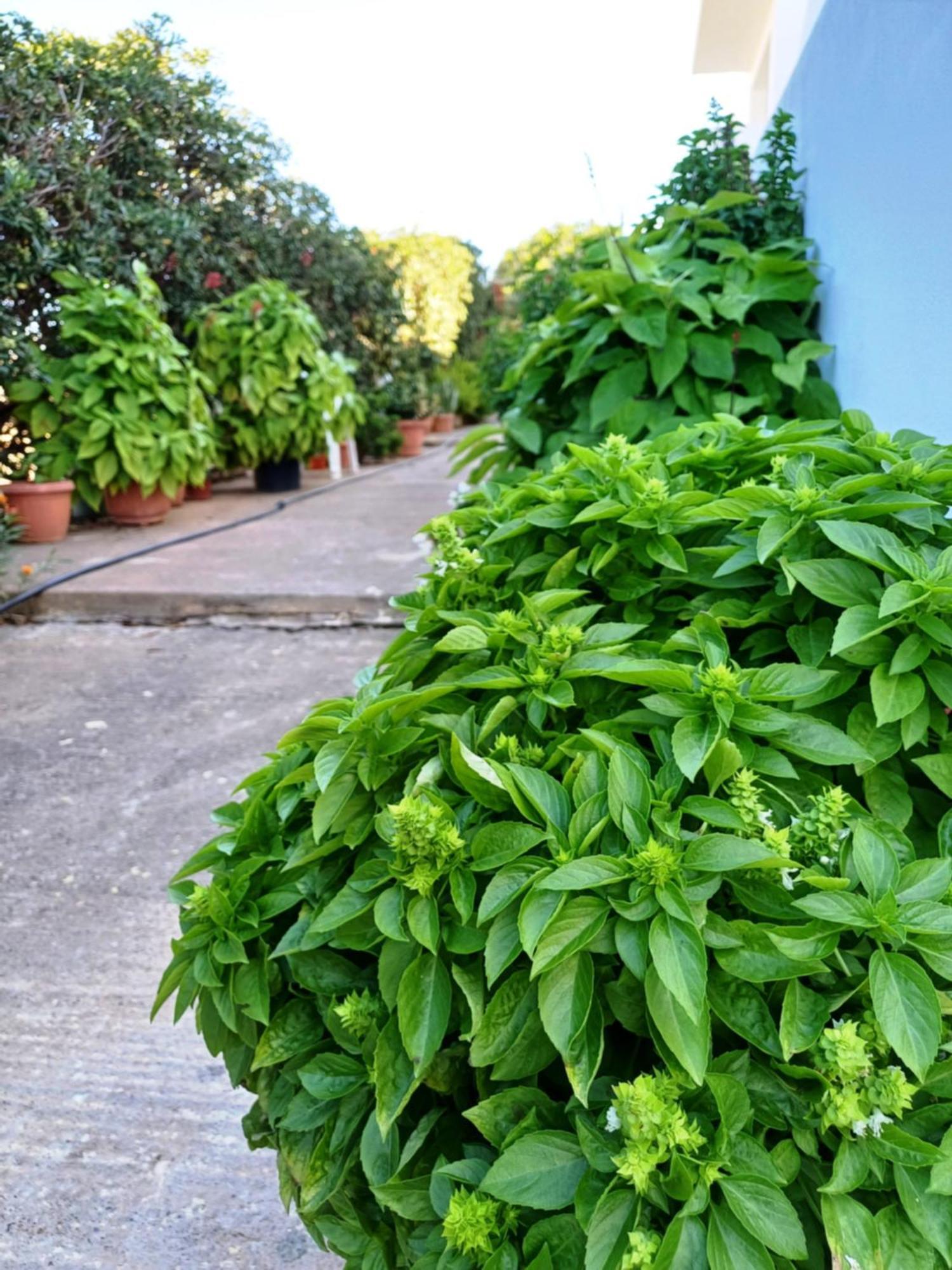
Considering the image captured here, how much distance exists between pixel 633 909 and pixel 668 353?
223 cm

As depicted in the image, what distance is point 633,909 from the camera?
845 millimetres

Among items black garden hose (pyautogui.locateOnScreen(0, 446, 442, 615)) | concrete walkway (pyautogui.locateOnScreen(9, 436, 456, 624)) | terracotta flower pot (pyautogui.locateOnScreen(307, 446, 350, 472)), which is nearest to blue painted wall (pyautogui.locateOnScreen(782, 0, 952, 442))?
concrete walkway (pyautogui.locateOnScreen(9, 436, 456, 624))

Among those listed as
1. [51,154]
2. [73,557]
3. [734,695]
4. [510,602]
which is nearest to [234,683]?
[73,557]

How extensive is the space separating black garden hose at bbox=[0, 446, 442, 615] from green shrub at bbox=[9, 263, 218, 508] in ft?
1.32

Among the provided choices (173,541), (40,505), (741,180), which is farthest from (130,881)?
(40,505)

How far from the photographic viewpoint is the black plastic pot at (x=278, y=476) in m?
8.66

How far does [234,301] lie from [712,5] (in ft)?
13.3

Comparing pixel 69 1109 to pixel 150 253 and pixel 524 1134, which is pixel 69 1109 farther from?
pixel 150 253

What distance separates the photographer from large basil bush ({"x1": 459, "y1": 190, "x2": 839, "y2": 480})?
9.15 feet

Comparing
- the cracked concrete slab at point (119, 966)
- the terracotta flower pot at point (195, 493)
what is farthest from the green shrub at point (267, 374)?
the cracked concrete slab at point (119, 966)

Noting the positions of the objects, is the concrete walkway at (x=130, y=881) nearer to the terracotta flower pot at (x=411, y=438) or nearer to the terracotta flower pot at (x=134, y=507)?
the terracotta flower pot at (x=134, y=507)

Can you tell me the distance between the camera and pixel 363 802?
3.60 feet

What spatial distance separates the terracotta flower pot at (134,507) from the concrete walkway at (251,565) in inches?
3.1

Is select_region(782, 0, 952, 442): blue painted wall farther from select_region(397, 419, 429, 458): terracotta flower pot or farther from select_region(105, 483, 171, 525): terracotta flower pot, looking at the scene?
select_region(397, 419, 429, 458): terracotta flower pot
